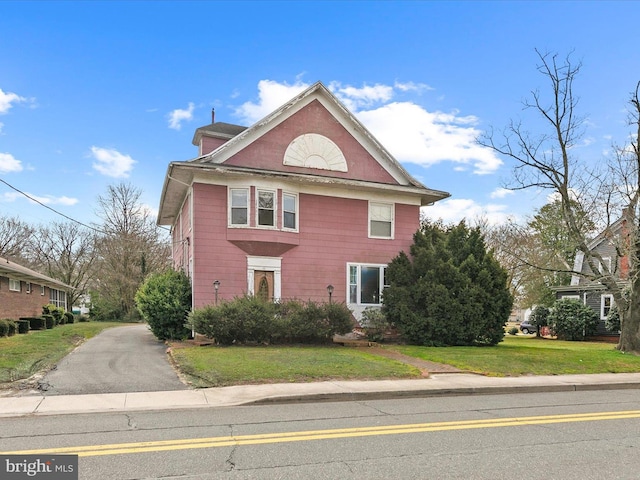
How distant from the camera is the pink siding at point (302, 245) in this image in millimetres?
17078

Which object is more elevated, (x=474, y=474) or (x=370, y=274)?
(x=370, y=274)

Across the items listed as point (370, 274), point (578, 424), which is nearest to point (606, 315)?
point (370, 274)

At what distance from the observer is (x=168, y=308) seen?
1720 cm

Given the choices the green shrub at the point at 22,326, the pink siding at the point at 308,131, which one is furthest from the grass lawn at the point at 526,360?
the green shrub at the point at 22,326

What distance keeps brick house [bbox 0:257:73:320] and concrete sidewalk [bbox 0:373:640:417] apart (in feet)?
57.2

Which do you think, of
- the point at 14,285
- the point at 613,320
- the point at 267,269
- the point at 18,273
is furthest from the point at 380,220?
the point at 14,285

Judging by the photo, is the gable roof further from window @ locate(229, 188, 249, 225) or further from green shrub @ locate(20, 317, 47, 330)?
green shrub @ locate(20, 317, 47, 330)

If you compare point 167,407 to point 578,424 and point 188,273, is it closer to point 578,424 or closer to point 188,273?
point 578,424

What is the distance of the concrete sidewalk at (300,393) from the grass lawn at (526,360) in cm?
77

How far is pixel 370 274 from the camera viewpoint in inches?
772

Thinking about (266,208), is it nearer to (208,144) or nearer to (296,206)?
(296,206)

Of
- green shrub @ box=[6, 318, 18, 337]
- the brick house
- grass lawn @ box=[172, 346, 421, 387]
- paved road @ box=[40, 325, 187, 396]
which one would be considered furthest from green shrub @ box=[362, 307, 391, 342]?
the brick house

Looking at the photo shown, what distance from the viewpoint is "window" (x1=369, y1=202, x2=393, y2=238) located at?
1988cm

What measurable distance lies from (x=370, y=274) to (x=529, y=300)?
27.1 meters
